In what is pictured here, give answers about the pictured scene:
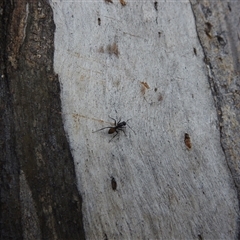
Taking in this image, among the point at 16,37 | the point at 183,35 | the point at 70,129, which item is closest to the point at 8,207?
the point at 70,129

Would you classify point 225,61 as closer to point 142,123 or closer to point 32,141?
point 142,123

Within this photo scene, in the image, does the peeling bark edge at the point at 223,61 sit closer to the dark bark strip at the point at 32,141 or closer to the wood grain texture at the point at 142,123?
the wood grain texture at the point at 142,123

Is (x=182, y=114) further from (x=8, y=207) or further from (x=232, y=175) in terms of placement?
(x=8, y=207)

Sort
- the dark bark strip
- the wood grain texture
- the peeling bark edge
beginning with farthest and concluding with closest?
the peeling bark edge < the wood grain texture < the dark bark strip

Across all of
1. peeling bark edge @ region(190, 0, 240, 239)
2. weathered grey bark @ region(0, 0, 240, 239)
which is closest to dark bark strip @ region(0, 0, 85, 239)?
weathered grey bark @ region(0, 0, 240, 239)

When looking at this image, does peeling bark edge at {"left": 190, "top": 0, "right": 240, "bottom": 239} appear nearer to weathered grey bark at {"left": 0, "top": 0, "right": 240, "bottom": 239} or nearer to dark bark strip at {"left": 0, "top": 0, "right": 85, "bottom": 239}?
weathered grey bark at {"left": 0, "top": 0, "right": 240, "bottom": 239}

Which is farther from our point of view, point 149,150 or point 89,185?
point 149,150

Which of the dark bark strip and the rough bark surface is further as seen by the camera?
the rough bark surface
